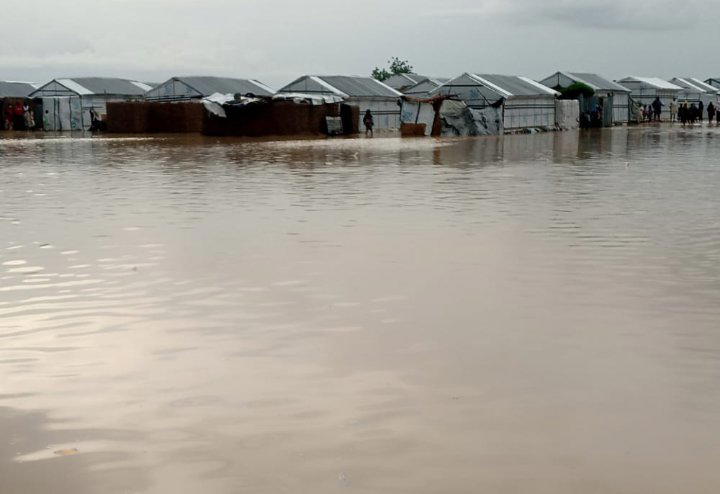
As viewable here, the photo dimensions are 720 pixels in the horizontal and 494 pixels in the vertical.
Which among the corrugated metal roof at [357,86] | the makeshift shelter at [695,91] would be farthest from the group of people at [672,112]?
the corrugated metal roof at [357,86]

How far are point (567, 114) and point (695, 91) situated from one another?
33703 mm

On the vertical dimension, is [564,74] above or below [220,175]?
above

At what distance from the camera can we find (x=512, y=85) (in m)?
50.7

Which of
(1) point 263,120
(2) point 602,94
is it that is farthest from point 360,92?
(2) point 602,94

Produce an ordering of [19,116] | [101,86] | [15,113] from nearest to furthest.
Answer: [15,113] < [19,116] < [101,86]

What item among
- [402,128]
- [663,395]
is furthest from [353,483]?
[402,128]

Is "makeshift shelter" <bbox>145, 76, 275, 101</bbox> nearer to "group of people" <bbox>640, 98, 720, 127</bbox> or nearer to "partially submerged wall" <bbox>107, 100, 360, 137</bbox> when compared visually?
"partially submerged wall" <bbox>107, 100, 360, 137</bbox>

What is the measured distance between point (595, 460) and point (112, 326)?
3.90 meters

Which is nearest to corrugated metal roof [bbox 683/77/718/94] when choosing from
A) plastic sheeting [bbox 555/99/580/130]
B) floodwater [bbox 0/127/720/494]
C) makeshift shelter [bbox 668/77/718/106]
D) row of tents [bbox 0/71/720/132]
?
makeshift shelter [bbox 668/77/718/106]

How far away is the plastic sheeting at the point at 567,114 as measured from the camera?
5319cm

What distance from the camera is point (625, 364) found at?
589 centimetres

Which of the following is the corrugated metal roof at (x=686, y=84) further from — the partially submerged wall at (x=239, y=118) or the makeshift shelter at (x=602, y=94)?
the partially submerged wall at (x=239, y=118)

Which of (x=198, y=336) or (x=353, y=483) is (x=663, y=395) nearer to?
(x=353, y=483)

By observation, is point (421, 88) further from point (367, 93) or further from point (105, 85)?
point (105, 85)
